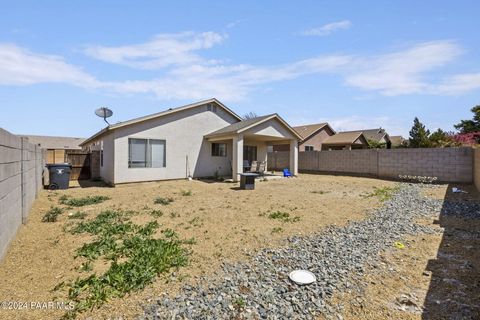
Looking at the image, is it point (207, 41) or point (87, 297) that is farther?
point (207, 41)

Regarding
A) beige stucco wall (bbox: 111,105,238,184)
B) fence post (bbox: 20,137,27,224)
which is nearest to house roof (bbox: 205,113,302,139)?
beige stucco wall (bbox: 111,105,238,184)

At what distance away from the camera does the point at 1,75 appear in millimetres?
10023

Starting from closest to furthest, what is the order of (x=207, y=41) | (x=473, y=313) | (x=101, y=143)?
1. (x=473, y=313)
2. (x=207, y=41)
3. (x=101, y=143)

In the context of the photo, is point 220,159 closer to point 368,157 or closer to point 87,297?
point 368,157

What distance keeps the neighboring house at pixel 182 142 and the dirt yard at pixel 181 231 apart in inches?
110

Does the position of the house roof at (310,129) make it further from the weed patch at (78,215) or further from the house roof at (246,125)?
the weed patch at (78,215)

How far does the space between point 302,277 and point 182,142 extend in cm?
1250

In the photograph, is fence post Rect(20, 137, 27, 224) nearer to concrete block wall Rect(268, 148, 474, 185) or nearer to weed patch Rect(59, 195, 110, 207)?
weed patch Rect(59, 195, 110, 207)

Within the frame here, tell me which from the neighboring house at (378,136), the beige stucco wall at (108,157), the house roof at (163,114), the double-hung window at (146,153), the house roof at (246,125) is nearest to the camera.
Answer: the house roof at (163,114)

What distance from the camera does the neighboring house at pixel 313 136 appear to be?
95.5 feet

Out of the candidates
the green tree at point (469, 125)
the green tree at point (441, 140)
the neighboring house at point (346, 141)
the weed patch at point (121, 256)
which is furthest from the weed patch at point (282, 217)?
the green tree at point (469, 125)

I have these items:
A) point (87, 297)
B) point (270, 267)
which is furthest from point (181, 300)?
point (270, 267)

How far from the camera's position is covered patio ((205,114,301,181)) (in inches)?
563

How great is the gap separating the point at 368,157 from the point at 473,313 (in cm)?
1577
